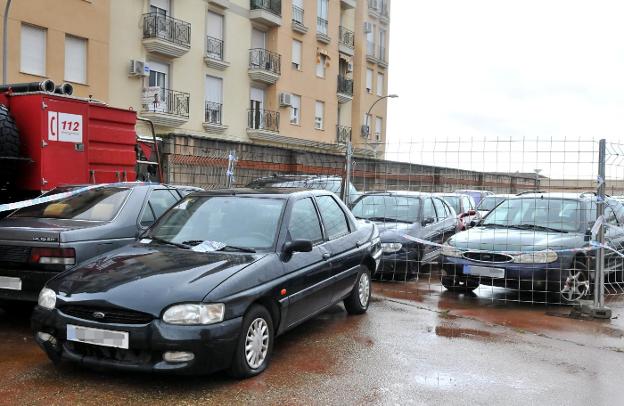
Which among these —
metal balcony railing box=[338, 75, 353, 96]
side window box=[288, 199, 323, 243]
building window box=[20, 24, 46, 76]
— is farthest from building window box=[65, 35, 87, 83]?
metal balcony railing box=[338, 75, 353, 96]

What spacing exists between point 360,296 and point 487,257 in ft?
6.94

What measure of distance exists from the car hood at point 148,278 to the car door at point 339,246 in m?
1.35

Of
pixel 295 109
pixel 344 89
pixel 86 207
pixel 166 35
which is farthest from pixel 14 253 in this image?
pixel 344 89

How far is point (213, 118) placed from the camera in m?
27.3

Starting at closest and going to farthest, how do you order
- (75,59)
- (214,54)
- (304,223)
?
(304,223) → (75,59) → (214,54)

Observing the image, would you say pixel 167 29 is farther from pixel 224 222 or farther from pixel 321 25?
pixel 224 222

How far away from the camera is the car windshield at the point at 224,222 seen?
533 cm

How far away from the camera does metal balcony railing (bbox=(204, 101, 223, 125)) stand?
26.9 m

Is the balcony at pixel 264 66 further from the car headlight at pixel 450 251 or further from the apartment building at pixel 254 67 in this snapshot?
the car headlight at pixel 450 251

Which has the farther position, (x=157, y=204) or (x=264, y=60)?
(x=264, y=60)

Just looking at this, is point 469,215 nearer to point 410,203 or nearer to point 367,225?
point 410,203

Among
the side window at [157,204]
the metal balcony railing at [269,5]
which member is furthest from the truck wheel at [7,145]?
the metal balcony railing at [269,5]

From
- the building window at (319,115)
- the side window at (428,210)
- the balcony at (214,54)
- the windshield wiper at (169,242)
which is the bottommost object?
the windshield wiper at (169,242)

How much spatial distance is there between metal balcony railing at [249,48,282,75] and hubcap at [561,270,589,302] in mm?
23452
